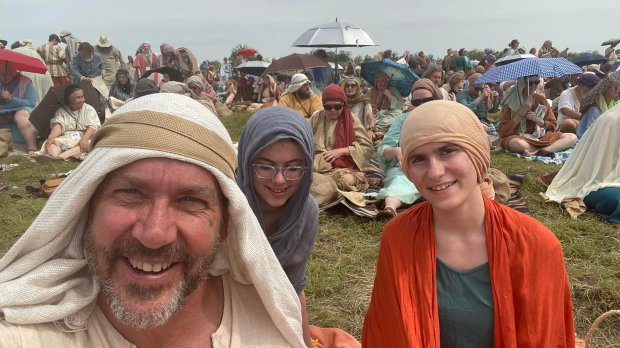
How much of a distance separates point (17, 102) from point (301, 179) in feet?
29.3

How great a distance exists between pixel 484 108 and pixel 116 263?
10959 mm

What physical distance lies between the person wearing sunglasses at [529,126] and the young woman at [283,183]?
7.09 m

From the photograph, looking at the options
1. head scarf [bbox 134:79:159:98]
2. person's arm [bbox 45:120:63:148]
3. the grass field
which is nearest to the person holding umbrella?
person's arm [bbox 45:120:63:148]

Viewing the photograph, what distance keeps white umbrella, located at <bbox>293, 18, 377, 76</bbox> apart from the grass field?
6.59m

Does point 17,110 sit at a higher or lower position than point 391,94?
lower

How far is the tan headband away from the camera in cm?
133

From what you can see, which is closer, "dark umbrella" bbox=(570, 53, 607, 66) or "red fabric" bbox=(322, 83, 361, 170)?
"red fabric" bbox=(322, 83, 361, 170)

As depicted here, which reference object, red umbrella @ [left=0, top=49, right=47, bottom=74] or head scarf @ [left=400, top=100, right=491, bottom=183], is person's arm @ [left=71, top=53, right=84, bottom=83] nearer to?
red umbrella @ [left=0, top=49, right=47, bottom=74]

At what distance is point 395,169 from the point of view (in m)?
5.93

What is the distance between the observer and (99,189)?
53.7 inches

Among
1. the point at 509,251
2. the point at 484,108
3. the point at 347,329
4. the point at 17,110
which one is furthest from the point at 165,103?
the point at 484,108

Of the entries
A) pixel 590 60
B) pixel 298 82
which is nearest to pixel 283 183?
pixel 298 82

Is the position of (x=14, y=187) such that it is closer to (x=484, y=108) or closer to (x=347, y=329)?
(x=347, y=329)

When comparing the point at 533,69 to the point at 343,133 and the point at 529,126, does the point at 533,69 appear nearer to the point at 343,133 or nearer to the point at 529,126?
the point at 529,126
